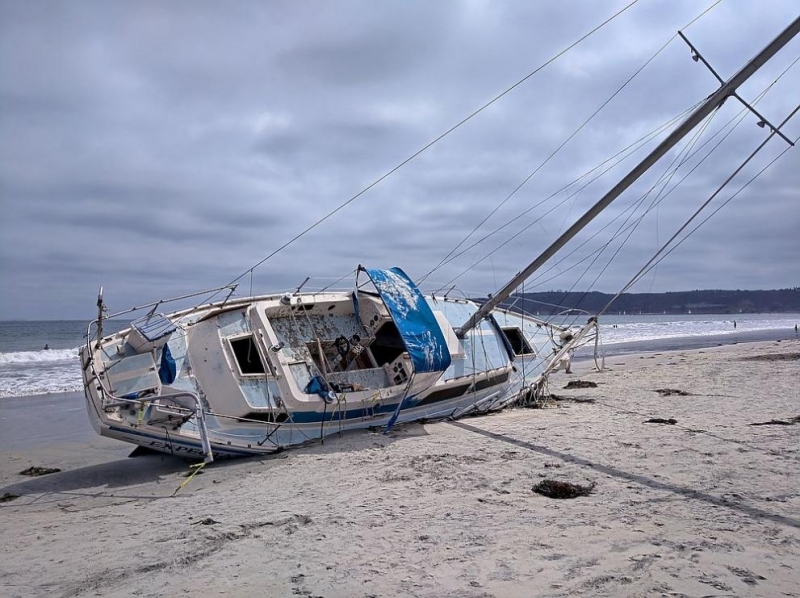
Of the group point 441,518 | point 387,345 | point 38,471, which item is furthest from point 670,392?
point 38,471

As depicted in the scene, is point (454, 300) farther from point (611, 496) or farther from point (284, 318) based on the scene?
point (611, 496)

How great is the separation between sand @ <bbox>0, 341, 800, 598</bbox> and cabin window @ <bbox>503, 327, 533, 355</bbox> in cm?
497

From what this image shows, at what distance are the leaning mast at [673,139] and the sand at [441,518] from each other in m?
3.34

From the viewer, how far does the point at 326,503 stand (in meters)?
7.27

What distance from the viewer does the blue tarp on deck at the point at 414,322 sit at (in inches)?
465

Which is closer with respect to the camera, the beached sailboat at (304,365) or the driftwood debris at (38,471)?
the beached sailboat at (304,365)

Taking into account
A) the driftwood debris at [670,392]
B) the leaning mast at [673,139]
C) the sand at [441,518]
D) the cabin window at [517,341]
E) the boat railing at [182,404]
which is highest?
the leaning mast at [673,139]

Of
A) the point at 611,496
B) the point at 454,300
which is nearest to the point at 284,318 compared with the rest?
the point at 454,300

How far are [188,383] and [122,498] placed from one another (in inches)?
93.8

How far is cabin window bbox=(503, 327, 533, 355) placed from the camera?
653 inches

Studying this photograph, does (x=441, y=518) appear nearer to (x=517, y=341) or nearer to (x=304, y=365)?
(x=304, y=365)

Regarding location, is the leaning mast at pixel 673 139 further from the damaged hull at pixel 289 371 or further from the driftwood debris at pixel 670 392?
the driftwood debris at pixel 670 392

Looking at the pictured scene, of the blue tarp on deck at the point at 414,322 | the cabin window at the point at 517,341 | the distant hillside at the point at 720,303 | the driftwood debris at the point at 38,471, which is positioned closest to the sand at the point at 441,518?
the driftwood debris at the point at 38,471

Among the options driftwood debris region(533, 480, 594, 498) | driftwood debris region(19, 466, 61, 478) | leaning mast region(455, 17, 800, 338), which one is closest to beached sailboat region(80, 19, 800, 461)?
leaning mast region(455, 17, 800, 338)
